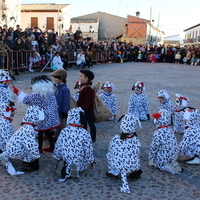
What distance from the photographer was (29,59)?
15.6 meters

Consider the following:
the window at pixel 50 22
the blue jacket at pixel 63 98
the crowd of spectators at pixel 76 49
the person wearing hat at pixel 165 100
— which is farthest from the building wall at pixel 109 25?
the blue jacket at pixel 63 98

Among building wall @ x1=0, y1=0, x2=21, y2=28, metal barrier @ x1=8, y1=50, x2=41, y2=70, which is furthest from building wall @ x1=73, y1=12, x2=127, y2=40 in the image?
metal barrier @ x1=8, y1=50, x2=41, y2=70

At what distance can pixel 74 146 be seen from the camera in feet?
13.7

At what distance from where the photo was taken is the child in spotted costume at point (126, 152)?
Result: 4031 millimetres

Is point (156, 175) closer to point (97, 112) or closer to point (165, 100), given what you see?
point (97, 112)

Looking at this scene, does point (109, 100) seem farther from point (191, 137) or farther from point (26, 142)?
point (26, 142)

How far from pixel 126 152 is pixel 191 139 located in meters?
1.42

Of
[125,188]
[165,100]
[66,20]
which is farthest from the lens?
[66,20]

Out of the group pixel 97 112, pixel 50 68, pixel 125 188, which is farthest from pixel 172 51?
pixel 125 188

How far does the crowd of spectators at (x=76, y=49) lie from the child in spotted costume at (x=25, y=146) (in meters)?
9.32

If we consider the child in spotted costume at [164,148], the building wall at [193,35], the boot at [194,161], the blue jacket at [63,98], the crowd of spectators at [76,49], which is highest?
the building wall at [193,35]

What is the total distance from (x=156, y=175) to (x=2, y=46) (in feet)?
35.4

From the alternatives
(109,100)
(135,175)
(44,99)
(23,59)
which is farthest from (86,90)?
(23,59)

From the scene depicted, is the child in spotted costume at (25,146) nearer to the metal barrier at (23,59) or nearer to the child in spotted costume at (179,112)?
the child in spotted costume at (179,112)
